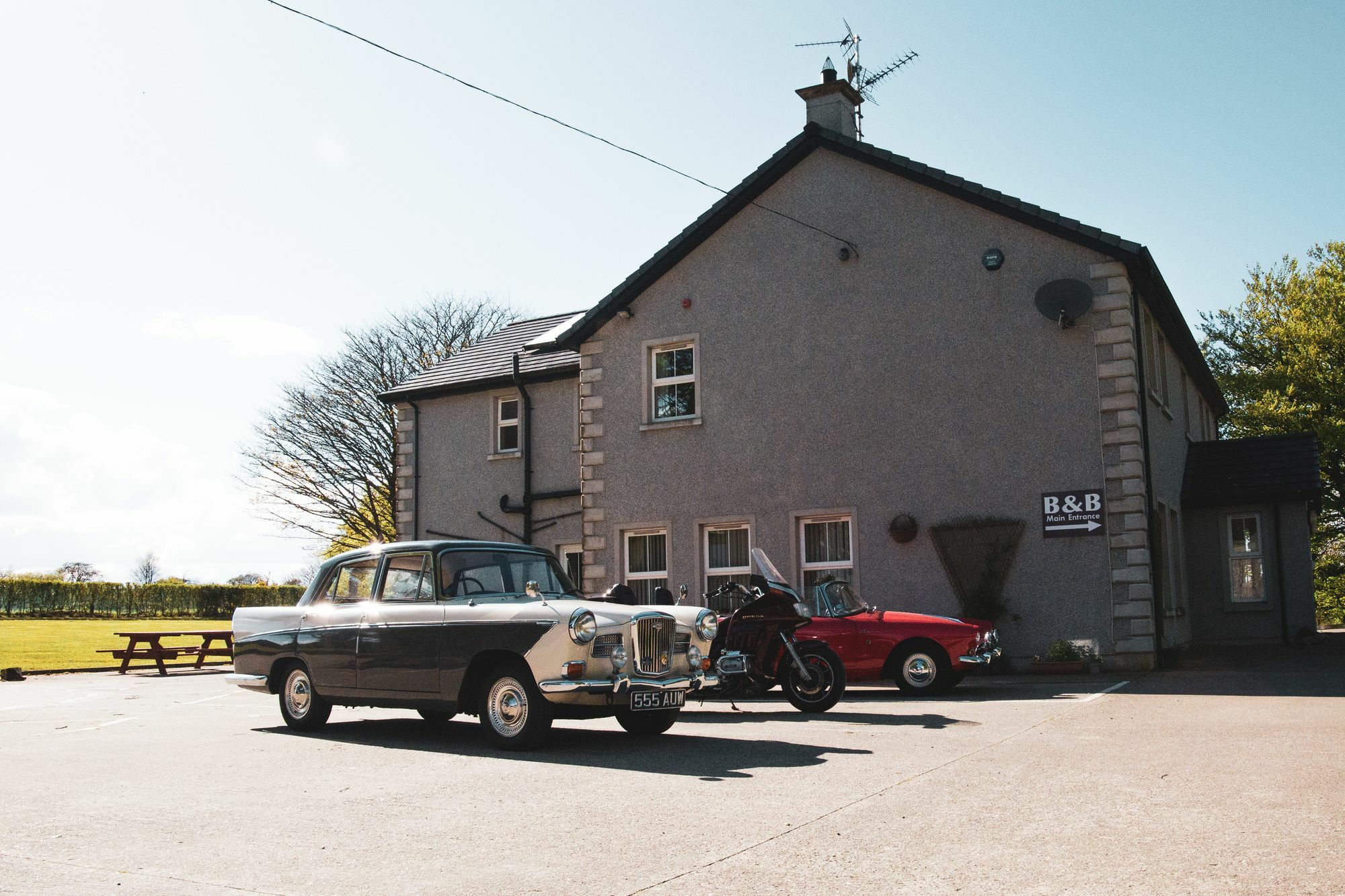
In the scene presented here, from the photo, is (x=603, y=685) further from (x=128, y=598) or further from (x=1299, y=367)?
(x=128, y=598)

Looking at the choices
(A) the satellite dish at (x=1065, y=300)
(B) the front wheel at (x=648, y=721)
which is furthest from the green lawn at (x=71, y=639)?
(A) the satellite dish at (x=1065, y=300)

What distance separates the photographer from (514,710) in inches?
370

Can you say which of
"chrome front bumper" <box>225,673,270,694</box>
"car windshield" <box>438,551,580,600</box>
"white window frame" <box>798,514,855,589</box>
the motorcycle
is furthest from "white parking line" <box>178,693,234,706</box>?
"white window frame" <box>798,514,855,589</box>

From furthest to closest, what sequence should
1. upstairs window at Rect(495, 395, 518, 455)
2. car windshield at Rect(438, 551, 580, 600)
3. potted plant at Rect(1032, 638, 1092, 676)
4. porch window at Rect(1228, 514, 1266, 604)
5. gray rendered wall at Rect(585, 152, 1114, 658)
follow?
upstairs window at Rect(495, 395, 518, 455), porch window at Rect(1228, 514, 1266, 604), gray rendered wall at Rect(585, 152, 1114, 658), potted plant at Rect(1032, 638, 1092, 676), car windshield at Rect(438, 551, 580, 600)

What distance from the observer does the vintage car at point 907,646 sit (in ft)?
43.8

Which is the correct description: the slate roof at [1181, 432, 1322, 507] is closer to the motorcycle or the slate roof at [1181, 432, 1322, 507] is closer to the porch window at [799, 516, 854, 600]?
the porch window at [799, 516, 854, 600]

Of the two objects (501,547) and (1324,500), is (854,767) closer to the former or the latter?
(501,547)

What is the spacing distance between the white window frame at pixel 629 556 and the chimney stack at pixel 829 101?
7021mm

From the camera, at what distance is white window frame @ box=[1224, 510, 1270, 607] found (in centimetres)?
2128

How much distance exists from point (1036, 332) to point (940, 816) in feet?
39.3

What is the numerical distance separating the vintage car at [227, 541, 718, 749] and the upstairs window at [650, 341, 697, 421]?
886 centimetres

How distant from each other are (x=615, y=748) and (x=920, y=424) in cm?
945

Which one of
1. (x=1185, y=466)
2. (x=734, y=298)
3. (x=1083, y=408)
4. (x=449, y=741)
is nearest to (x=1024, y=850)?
(x=449, y=741)

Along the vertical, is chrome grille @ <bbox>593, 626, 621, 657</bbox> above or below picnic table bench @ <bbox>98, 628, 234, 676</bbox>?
above
